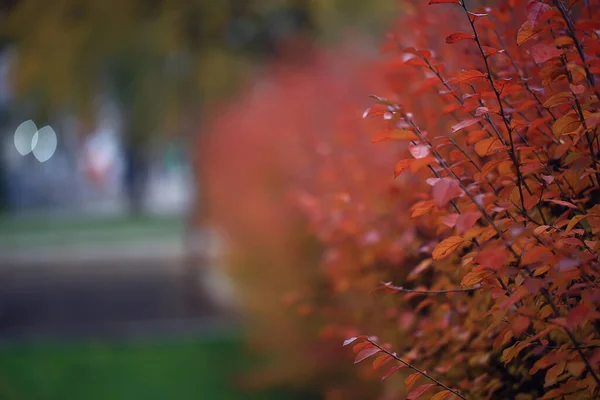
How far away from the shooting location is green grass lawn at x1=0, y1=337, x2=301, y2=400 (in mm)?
6090

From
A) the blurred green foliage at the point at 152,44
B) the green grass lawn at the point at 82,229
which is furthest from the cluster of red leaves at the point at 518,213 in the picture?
the green grass lawn at the point at 82,229

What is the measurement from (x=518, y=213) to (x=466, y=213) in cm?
39

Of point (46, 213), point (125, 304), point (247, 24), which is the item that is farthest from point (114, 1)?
point (46, 213)

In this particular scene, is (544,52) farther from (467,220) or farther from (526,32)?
(467,220)

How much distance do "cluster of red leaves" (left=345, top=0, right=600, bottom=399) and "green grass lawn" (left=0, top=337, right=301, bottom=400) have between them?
4.08 meters

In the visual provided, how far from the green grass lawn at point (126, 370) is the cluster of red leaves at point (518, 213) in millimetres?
4082

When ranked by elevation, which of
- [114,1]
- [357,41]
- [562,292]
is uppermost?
[114,1]

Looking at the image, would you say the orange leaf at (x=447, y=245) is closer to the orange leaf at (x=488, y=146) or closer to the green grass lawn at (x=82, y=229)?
the orange leaf at (x=488, y=146)

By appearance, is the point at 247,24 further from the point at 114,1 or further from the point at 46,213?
the point at 46,213

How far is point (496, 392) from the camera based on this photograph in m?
2.26

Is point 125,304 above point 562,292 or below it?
below

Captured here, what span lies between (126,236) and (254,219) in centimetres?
1398

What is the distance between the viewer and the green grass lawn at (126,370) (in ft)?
20.0

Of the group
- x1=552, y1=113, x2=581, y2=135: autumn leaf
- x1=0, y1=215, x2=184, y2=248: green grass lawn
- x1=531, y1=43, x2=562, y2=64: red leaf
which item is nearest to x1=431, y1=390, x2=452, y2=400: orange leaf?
x1=552, y1=113, x2=581, y2=135: autumn leaf
